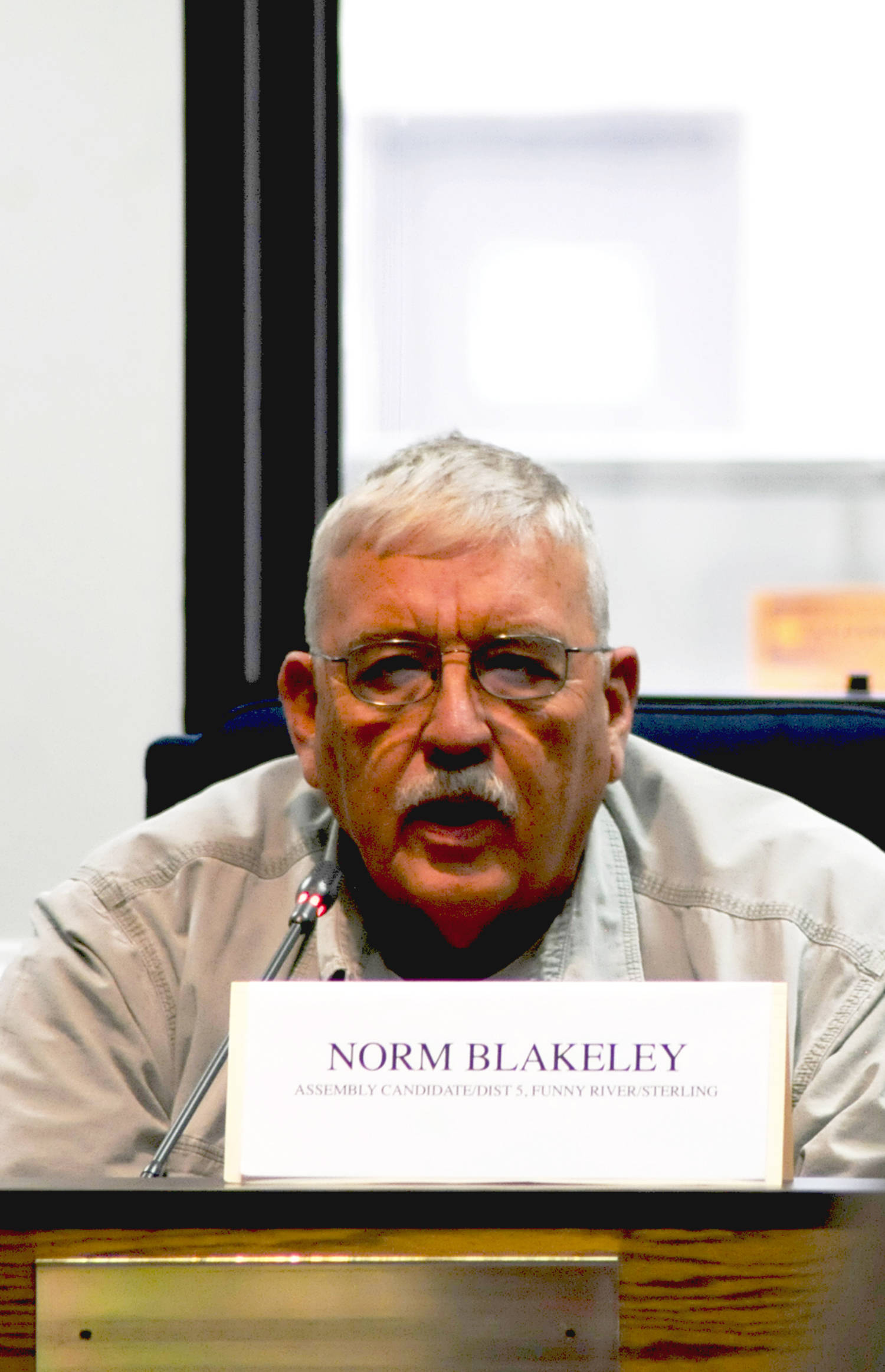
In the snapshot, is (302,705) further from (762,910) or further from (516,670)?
(762,910)

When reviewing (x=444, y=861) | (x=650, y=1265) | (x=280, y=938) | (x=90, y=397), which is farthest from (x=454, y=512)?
(x=90, y=397)

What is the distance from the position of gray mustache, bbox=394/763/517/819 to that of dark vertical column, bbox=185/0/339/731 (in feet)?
3.74

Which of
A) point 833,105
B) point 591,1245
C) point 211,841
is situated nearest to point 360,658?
point 211,841

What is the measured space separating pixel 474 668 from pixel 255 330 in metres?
1.31

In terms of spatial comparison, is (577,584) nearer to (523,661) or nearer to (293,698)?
(523,661)

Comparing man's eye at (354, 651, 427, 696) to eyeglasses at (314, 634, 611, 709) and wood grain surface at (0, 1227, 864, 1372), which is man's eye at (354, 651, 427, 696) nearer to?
eyeglasses at (314, 634, 611, 709)

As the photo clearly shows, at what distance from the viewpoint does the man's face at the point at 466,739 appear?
4.06 ft

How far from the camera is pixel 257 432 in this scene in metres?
2.40

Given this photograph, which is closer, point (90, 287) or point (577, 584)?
point (577, 584)

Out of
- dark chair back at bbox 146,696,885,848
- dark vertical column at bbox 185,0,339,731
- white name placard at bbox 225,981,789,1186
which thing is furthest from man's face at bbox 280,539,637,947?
dark vertical column at bbox 185,0,339,731

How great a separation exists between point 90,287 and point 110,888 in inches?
50.9

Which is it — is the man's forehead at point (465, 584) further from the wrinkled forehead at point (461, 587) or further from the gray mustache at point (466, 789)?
the gray mustache at point (466, 789)

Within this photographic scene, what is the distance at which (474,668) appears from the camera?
48.9 inches

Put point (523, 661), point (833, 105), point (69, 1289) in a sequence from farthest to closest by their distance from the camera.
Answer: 1. point (833, 105)
2. point (523, 661)
3. point (69, 1289)
